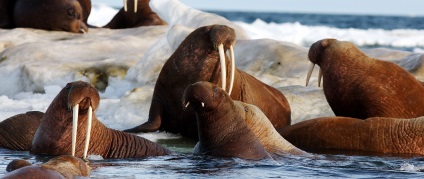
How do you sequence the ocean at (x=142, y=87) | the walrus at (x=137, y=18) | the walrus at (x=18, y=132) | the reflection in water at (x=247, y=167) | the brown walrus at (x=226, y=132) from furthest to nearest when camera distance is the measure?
1. the walrus at (x=137, y=18)
2. the walrus at (x=18, y=132)
3. the brown walrus at (x=226, y=132)
4. the ocean at (x=142, y=87)
5. the reflection in water at (x=247, y=167)

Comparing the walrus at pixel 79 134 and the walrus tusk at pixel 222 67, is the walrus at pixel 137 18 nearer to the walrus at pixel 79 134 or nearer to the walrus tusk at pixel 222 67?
the walrus tusk at pixel 222 67

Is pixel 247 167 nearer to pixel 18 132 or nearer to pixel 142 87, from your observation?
pixel 18 132

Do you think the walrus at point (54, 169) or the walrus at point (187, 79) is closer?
the walrus at point (54, 169)

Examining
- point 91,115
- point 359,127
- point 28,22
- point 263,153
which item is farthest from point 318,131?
point 28,22

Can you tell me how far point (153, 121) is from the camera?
11.1 metres

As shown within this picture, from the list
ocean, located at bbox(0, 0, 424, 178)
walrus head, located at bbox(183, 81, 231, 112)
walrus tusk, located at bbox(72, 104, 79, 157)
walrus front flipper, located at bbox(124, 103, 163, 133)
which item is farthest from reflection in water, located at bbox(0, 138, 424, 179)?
walrus front flipper, located at bbox(124, 103, 163, 133)

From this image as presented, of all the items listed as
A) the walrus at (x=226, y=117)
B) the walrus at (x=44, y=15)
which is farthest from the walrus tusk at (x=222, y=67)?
the walrus at (x=44, y=15)

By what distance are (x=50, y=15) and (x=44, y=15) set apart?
10 cm

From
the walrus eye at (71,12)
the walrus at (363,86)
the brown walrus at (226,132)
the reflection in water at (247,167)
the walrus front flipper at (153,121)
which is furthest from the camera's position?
the walrus eye at (71,12)

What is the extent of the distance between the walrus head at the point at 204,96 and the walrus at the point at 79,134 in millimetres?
737

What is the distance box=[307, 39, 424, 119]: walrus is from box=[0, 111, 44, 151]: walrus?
10.5 feet

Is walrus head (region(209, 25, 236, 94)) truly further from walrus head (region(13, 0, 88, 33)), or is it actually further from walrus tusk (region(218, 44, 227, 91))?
walrus head (region(13, 0, 88, 33))

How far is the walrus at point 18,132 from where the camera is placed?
9758 mm

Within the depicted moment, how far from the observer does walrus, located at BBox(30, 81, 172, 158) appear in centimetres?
834
